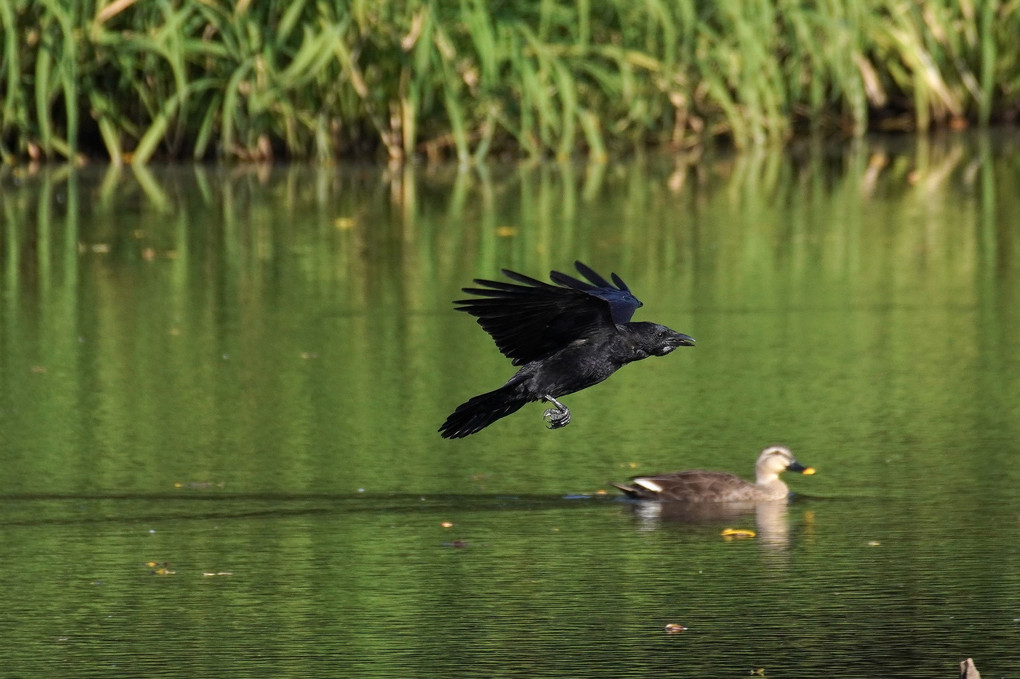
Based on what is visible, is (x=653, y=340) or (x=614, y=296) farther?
(x=614, y=296)

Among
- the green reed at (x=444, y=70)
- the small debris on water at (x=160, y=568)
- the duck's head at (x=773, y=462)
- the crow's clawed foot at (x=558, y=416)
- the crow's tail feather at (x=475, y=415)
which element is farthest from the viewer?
the green reed at (x=444, y=70)

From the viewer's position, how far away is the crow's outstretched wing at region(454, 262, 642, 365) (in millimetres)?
5035

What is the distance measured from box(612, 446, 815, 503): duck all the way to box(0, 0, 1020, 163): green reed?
7.54 metres

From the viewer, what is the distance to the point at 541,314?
5148mm

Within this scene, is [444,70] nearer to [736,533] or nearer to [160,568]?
[736,533]

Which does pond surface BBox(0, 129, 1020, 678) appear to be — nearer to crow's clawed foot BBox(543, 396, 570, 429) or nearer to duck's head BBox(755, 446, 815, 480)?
duck's head BBox(755, 446, 815, 480)

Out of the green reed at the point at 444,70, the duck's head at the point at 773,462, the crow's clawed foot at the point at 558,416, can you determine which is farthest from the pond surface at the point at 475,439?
the green reed at the point at 444,70

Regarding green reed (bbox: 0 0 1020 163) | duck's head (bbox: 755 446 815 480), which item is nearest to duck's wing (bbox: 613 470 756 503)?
duck's head (bbox: 755 446 815 480)

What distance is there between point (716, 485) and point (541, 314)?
6.57 ft

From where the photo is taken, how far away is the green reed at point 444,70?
1426 cm

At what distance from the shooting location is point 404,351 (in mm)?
9484

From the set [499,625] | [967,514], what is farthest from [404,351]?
[499,625]

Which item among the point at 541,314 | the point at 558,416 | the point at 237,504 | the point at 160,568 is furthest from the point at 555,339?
the point at 237,504

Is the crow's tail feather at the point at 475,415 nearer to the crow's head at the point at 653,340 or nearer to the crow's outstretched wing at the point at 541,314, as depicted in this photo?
the crow's outstretched wing at the point at 541,314
